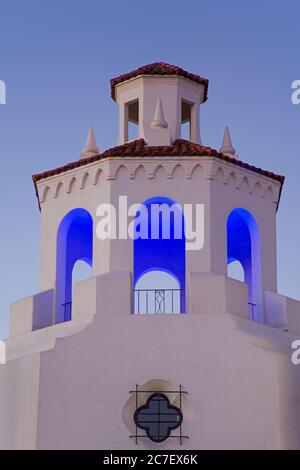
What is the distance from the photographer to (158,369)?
69.2 ft

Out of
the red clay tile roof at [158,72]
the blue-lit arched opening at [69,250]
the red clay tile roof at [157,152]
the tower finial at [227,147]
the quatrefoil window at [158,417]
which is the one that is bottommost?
the quatrefoil window at [158,417]

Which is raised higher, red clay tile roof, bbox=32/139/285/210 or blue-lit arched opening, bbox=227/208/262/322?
red clay tile roof, bbox=32/139/285/210

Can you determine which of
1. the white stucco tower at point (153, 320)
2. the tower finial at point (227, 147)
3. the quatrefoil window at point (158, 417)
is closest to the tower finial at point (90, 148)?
Result: the white stucco tower at point (153, 320)

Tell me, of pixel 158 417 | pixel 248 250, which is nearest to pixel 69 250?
pixel 248 250

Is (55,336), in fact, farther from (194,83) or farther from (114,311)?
(194,83)

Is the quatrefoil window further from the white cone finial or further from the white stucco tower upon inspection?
the white cone finial

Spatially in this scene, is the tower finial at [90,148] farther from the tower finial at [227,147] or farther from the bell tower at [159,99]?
the tower finial at [227,147]

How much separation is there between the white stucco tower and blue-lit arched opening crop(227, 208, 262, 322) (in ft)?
0.13

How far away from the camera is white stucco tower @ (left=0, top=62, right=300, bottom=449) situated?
20781mm

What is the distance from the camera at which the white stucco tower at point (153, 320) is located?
20.8m

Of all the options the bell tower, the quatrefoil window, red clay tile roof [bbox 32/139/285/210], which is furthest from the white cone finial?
the quatrefoil window

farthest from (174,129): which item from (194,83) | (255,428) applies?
(255,428)

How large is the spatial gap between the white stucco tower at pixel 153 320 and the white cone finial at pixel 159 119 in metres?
0.03

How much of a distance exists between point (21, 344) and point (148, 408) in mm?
2977
